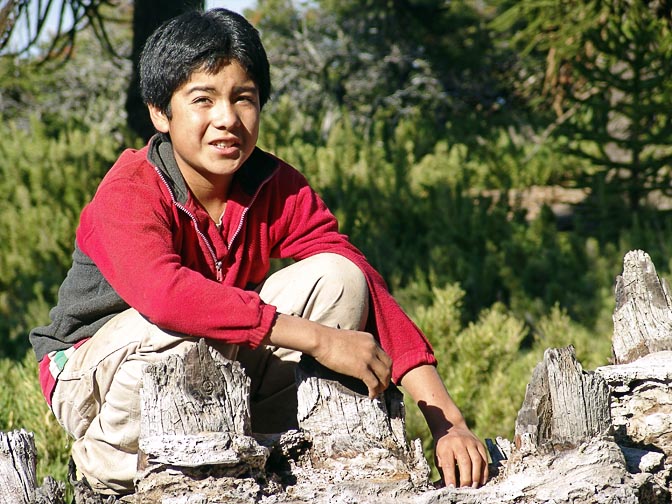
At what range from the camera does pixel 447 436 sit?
2137 millimetres

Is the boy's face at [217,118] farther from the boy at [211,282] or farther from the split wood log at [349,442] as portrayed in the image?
the split wood log at [349,442]

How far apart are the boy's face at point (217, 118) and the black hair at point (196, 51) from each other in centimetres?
2

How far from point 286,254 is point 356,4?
1012 centimetres

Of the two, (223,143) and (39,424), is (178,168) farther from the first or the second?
(39,424)

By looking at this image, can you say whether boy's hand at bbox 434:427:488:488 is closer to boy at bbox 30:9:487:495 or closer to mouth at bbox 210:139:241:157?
boy at bbox 30:9:487:495

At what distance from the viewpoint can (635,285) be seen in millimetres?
2727

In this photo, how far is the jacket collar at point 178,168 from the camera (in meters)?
2.35

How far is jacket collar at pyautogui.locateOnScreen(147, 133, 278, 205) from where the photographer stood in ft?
7.72

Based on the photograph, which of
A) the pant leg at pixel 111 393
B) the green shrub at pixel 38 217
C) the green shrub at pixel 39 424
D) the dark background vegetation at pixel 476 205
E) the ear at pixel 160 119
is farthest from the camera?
the green shrub at pixel 38 217

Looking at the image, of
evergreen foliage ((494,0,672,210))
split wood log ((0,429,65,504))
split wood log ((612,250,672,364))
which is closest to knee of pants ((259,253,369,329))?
split wood log ((0,429,65,504))

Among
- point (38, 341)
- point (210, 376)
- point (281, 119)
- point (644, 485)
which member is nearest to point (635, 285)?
point (644, 485)

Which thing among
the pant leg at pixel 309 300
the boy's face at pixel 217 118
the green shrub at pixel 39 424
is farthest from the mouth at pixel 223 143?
the green shrub at pixel 39 424

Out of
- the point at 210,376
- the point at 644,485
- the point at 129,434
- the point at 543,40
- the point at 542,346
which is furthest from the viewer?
the point at 543,40

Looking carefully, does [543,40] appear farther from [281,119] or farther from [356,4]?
[356,4]
